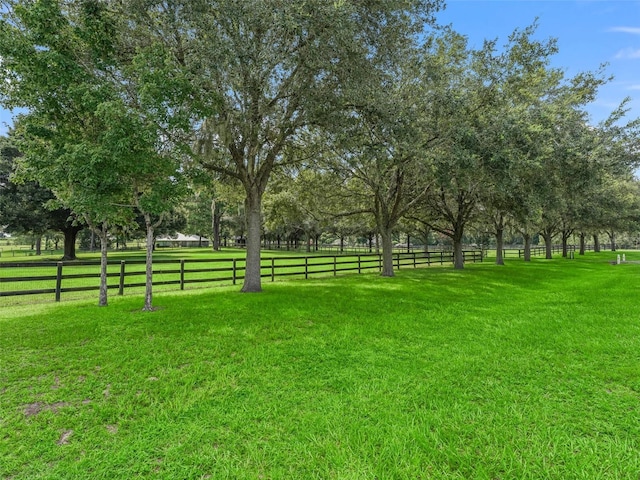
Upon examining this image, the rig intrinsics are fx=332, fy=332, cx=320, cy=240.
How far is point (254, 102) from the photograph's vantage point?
360 inches

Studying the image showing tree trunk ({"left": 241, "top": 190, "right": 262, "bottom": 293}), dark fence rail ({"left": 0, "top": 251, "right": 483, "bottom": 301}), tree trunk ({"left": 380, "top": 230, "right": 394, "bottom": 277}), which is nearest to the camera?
dark fence rail ({"left": 0, "top": 251, "right": 483, "bottom": 301})

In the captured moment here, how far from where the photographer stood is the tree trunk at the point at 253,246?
11.2m

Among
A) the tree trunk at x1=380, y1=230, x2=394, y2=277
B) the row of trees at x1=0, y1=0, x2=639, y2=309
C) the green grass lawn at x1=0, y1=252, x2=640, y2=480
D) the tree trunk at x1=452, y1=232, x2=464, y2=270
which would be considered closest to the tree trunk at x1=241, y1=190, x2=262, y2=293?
the row of trees at x1=0, y1=0, x2=639, y2=309

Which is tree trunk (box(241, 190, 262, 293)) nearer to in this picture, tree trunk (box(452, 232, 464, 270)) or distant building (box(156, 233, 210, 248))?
tree trunk (box(452, 232, 464, 270))

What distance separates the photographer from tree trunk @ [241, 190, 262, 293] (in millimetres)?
11180

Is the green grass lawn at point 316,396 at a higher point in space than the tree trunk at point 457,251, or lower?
lower

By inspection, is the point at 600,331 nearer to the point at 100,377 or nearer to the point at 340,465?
the point at 340,465

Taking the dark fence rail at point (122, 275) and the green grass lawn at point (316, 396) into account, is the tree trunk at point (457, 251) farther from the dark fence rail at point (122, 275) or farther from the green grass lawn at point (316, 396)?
the green grass lawn at point (316, 396)

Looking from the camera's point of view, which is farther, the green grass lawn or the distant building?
the distant building

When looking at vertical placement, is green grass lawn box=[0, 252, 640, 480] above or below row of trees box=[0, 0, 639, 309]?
below

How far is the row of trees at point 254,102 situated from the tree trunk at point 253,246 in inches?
2.3

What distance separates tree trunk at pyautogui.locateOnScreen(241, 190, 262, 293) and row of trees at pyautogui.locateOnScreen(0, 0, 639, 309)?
0.06 meters

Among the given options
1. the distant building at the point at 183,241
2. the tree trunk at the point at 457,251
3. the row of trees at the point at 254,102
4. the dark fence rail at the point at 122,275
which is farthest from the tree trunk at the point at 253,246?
the distant building at the point at 183,241

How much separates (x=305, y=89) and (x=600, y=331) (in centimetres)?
872
